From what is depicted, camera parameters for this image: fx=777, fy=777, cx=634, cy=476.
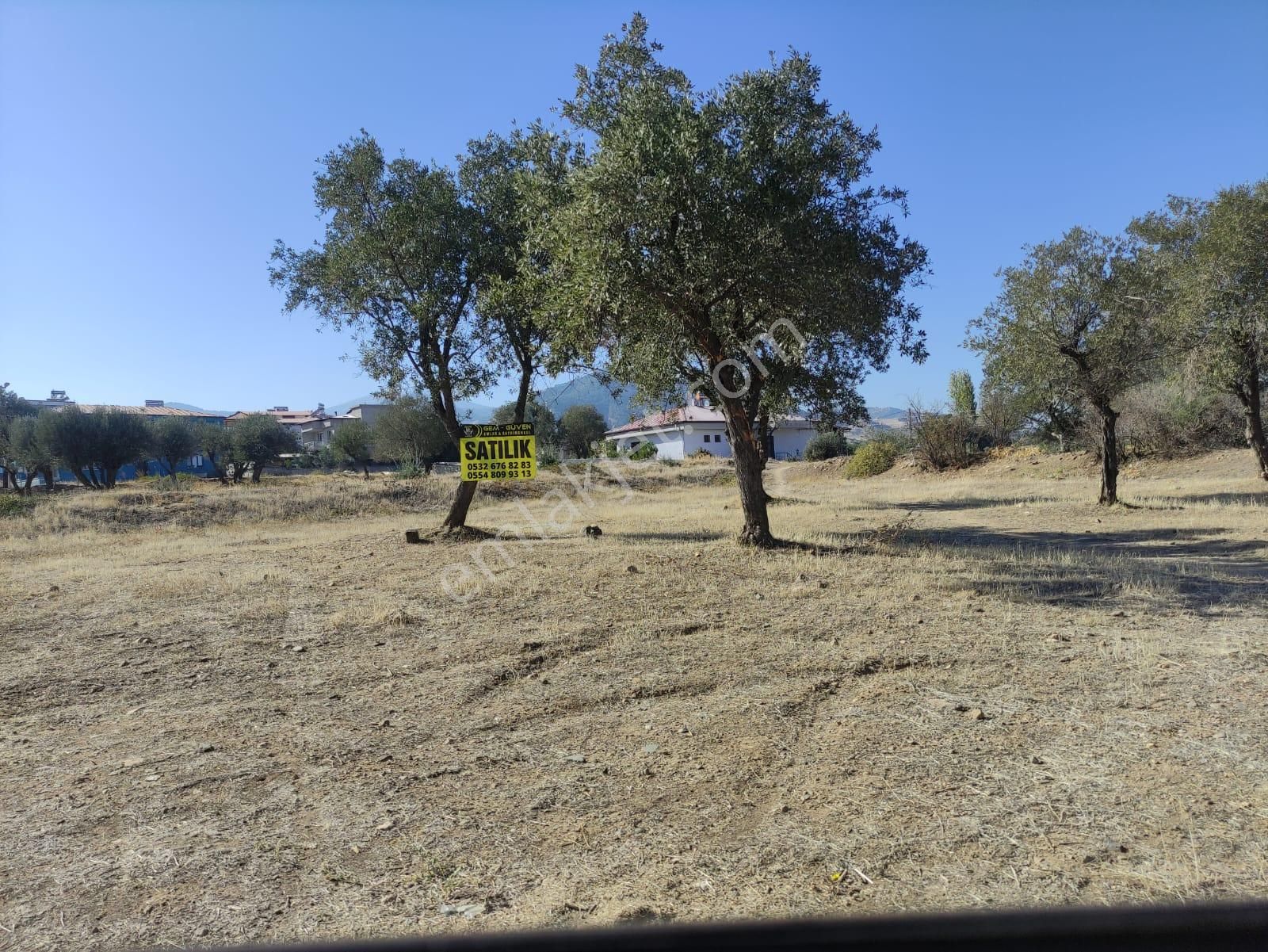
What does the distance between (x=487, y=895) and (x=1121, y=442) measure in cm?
4409

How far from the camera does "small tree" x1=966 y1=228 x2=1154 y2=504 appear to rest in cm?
1931

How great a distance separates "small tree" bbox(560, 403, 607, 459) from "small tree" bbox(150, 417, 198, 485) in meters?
29.8

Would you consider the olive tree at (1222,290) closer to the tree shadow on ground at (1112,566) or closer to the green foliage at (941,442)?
the tree shadow on ground at (1112,566)

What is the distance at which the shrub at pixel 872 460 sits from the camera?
46.7 m

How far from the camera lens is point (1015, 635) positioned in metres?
7.75

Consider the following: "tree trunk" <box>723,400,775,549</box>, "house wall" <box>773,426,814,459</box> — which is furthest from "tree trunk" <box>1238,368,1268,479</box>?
"house wall" <box>773,426,814,459</box>

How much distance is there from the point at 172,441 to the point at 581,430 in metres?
34.4

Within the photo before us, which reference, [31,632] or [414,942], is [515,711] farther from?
[31,632]

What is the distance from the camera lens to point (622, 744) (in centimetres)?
532

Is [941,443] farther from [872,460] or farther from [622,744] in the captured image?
[622,744]

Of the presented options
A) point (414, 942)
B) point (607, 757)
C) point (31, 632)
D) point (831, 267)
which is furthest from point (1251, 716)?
point (31, 632)

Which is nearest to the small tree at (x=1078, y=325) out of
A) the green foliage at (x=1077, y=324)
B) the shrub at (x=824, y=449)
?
the green foliage at (x=1077, y=324)

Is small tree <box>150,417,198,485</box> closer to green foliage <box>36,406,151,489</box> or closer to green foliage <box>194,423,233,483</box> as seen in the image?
green foliage <box>194,423,233,483</box>

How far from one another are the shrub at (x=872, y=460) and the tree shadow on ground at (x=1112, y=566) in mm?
29549
